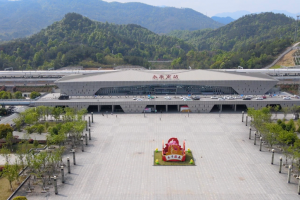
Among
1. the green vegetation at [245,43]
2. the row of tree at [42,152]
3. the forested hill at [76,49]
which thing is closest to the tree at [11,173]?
the row of tree at [42,152]

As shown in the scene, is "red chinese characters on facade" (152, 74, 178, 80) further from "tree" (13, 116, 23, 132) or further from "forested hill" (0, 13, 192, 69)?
"forested hill" (0, 13, 192, 69)

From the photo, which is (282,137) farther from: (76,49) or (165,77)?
(76,49)

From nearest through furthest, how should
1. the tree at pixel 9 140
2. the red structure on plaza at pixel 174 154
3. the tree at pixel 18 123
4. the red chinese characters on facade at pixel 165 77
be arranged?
the red structure on plaza at pixel 174 154
the tree at pixel 9 140
the tree at pixel 18 123
the red chinese characters on facade at pixel 165 77

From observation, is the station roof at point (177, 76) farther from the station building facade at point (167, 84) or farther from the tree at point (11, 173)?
the tree at point (11, 173)

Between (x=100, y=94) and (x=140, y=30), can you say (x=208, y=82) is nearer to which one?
(x=100, y=94)

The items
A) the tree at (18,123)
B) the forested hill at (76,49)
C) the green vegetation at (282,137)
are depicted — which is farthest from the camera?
the forested hill at (76,49)

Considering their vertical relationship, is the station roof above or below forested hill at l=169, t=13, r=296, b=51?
below

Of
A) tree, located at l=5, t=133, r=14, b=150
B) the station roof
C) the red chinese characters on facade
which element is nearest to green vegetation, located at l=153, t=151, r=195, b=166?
tree, located at l=5, t=133, r=14, b=150
